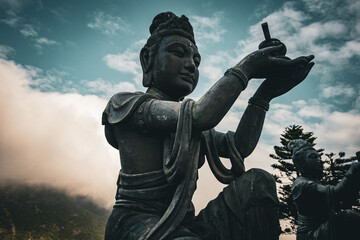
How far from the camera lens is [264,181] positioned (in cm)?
253

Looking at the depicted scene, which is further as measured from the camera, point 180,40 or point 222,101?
point 180,40

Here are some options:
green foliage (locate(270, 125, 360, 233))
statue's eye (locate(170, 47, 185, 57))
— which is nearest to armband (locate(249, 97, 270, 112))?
statue's eye (locate(170, 47, 185, 57))

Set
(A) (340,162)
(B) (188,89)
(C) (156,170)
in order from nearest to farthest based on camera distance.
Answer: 1. (C) (156,170)
2. (B) (188,89)
3. (A) (340,162)

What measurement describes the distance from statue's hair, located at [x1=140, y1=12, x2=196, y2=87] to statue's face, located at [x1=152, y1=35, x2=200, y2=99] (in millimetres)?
80

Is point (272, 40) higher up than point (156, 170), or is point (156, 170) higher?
point (272, 40)

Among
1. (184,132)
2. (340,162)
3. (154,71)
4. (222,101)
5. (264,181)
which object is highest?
(340,162)

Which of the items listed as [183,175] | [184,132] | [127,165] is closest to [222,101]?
[184,132]

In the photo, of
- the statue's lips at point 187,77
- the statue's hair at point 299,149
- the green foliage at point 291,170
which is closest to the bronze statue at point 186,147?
the statue's lips at point 187,77

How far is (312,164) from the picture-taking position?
584cm

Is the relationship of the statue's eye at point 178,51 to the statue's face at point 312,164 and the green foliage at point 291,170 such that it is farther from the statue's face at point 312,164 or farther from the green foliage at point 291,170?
the green foliage at point 291,170

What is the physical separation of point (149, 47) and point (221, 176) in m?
1.91

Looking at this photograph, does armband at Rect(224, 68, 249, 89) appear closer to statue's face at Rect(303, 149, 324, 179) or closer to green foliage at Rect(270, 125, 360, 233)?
statue's face at Rect(303, 149, 324, 179)

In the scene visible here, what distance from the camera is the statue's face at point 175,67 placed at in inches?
133

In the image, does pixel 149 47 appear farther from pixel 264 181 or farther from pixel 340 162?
pixel 340 162
